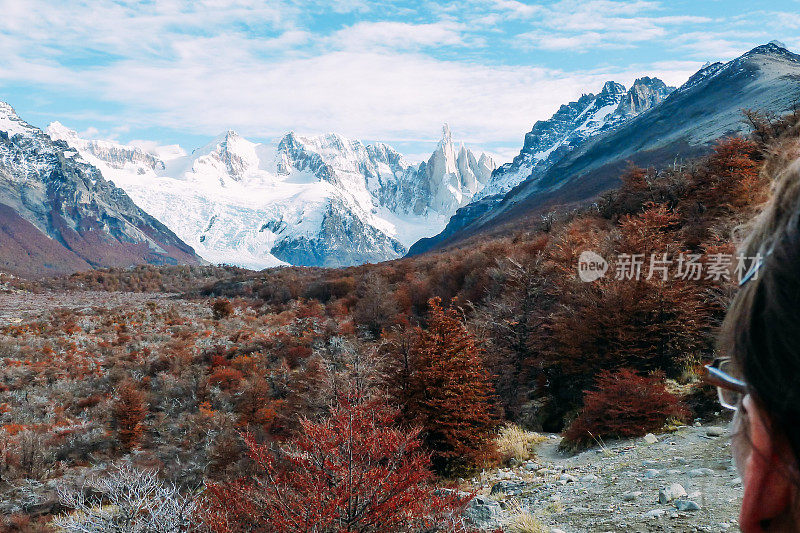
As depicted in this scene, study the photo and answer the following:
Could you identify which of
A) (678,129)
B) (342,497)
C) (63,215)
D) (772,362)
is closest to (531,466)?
(342,497)

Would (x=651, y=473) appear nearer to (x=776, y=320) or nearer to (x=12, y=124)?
(x=776, y=320)

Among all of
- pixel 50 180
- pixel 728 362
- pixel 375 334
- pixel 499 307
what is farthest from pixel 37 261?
pixel 728 362

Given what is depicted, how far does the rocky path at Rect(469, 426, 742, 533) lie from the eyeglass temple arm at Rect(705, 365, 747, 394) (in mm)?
4333

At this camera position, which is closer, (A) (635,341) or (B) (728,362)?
(B) (728,362)

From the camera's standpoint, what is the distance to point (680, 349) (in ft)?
33.1

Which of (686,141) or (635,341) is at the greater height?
(686,141)

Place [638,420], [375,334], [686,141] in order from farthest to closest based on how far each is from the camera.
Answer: [686,141] < [375,334] < [638,420]

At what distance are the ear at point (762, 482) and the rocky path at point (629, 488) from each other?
434 cm

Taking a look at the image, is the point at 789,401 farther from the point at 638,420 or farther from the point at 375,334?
the point at 375,334

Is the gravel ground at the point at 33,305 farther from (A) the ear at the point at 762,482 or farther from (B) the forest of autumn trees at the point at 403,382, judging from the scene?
Answer: (A) the ear at the point at 762,482

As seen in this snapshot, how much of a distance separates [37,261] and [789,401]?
16050 cm

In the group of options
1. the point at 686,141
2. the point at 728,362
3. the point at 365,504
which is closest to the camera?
the point at 728,362

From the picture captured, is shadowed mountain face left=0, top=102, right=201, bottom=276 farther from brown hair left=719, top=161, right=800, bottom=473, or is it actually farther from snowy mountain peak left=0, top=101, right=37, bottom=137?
brown hair left=719, top=161, right=800, bottom=473

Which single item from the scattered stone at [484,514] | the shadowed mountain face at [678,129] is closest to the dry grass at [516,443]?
the scattered stone at [484,514]
